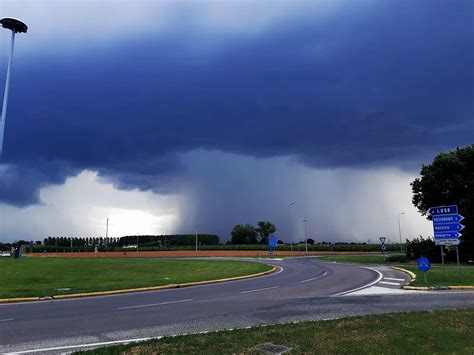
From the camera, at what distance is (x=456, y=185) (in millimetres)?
41812

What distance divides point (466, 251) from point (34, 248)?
100 meters

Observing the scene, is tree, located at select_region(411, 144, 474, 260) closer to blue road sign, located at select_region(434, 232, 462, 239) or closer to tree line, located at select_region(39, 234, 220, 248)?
blue road sign, located at select_region(434, 232, 462, 239)

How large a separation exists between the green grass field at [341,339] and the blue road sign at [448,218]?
546 inches

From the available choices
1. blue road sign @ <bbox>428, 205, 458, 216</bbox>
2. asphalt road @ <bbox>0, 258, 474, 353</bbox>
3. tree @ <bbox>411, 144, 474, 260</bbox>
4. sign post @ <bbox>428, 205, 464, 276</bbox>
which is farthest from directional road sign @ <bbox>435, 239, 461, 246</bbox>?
tree @ <bbox>411, 144, 474, 260</bbox>

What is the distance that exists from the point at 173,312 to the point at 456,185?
38.1 m

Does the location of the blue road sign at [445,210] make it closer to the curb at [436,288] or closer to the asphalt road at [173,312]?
the curb at [436,288]

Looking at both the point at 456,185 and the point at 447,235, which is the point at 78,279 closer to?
the point at 447,235

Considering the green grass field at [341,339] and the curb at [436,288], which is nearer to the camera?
the green grass field at [341,339]

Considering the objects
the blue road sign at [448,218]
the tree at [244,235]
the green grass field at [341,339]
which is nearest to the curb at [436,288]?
the blue road sign at [448,218]

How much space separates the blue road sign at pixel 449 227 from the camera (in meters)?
21.8

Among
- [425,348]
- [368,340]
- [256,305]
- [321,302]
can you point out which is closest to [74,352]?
[368,340]

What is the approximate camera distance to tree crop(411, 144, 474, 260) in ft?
135

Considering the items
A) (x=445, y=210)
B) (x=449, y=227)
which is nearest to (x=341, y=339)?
(x=449, y=227)

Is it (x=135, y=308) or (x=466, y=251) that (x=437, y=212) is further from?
(x=466, y=251)
